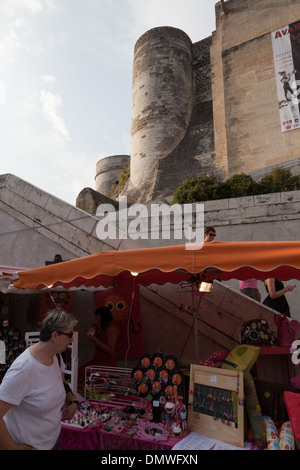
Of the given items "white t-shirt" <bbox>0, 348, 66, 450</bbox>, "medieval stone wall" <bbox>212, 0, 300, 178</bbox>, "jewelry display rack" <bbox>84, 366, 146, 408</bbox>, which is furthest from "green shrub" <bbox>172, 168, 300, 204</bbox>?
"white t-shirt" <bbox>0, 348, 66, 450</bbox>

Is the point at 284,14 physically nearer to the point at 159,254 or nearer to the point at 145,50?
the point at 145,50

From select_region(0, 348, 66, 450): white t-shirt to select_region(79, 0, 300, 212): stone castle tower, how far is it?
16.9 metres

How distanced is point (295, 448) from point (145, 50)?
27812mm

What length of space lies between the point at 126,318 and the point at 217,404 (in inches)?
89.2

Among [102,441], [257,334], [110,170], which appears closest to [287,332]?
[257,334]

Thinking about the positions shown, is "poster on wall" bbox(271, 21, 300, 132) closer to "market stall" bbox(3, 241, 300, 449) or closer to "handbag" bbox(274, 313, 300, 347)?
"handbag" bbox(274, 313, 300, 347)

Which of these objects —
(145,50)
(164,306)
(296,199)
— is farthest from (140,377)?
(145,50)

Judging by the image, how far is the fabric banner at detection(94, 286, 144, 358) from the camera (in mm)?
4531

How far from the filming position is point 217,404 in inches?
102

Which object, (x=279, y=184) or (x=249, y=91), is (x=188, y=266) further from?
(x=249, y=91)

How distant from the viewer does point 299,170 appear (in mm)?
15773

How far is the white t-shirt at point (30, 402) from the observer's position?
1.81 m

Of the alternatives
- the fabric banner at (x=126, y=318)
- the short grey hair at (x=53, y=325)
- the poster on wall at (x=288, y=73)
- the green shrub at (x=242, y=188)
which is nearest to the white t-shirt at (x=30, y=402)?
the short grey hair at (x=53, y=325)

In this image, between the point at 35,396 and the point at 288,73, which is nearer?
the point at 35,396
